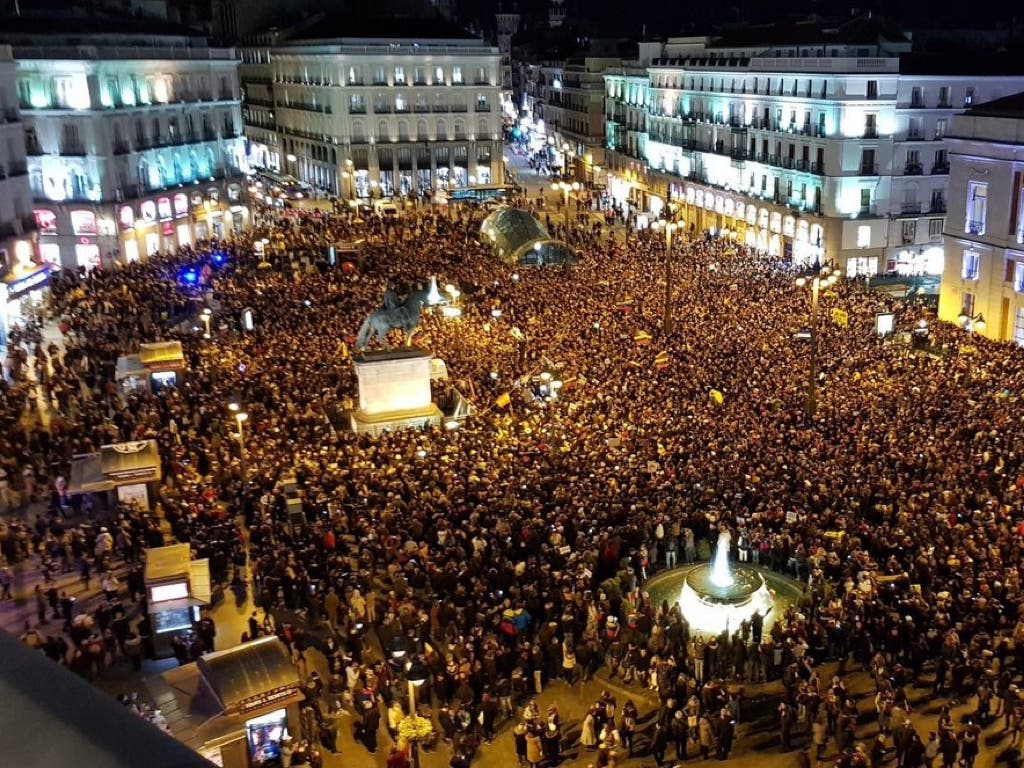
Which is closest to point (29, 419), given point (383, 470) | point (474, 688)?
point (383, 470)

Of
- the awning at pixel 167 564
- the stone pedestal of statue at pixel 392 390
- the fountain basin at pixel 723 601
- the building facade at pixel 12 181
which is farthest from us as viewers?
the building facade at pixel 12 181

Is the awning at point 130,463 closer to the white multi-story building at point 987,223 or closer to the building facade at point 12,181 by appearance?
the building facade at point 12,181

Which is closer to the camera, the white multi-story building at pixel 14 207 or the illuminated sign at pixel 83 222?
the white multi-story building at pixel 14 207

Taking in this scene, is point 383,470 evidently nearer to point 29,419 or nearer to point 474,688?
point 474,688

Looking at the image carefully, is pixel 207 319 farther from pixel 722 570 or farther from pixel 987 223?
pixel 987 223

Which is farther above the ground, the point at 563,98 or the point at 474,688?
the point at 563,98

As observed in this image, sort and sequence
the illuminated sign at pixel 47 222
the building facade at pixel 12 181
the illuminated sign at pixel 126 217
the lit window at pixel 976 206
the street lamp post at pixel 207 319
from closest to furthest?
the street lamp post at pixel 207 319
the lit window at pixel 976 206
the building facade at pixel 12 181
the illuminated sign at pixel 47 222
the illuminated sign at pixel 126 217

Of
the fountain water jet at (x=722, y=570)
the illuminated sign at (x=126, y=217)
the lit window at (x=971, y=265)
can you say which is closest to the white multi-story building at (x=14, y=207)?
the illuminated sign at (x=126, y=217)

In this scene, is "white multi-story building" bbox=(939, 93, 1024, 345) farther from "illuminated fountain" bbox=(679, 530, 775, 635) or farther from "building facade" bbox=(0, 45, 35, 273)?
"building facade" bbox=(0, 45, 35, 273)
